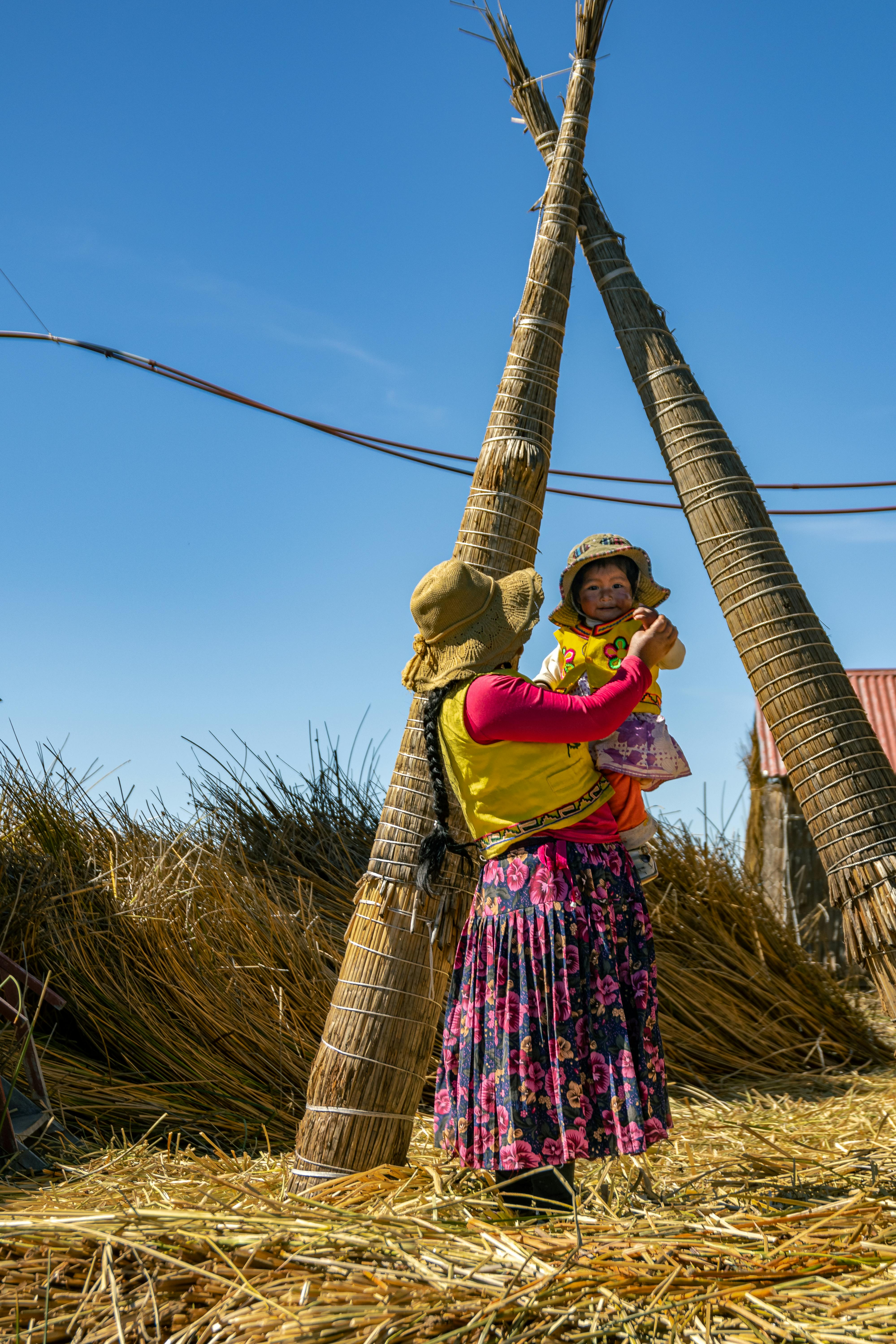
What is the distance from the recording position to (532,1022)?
2.43m

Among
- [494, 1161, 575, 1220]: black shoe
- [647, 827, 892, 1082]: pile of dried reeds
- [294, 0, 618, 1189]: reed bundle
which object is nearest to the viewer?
[494, 1161, 575, 1220]: black shoe

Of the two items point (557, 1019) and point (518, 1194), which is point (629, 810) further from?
point (518, 1194)

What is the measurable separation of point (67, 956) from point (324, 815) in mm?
1549

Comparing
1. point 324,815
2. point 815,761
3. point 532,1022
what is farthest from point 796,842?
point 532,1022

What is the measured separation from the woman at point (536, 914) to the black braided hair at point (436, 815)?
0.04 ft

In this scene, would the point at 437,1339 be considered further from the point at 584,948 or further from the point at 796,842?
the point at 796,842

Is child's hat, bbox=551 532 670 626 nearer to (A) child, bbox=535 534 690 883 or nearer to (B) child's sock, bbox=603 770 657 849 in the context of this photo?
(A) child, bbox=535 534 690 883

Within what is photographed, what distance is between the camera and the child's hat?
2.73m

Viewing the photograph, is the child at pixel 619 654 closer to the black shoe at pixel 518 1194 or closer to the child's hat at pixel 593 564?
the child's hat at pixel 593 564

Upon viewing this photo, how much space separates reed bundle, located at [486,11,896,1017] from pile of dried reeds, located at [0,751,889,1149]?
177 cm

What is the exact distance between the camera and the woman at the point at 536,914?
238 centimetres

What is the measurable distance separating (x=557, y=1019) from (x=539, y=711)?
72 centimetres

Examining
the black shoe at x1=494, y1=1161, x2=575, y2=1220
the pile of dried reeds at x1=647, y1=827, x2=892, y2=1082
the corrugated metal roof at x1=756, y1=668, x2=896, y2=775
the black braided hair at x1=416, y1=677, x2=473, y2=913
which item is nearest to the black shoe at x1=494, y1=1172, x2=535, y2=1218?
the black shoe at x1=494, y1=1161, x2=575, y2=1220

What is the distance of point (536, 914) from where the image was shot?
8.06 feet
